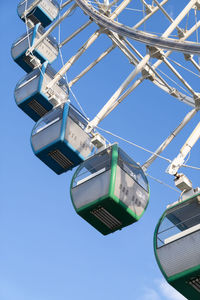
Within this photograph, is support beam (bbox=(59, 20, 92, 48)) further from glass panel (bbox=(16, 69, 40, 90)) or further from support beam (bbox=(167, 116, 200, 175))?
support beam (bbox=(167, 116, 200, 175))

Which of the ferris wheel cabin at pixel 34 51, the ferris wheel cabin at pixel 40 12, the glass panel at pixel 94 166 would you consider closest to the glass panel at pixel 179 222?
the glass panel at pixel 94 166

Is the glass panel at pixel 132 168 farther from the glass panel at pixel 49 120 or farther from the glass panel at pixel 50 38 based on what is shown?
the glass panel at pixel 50 38

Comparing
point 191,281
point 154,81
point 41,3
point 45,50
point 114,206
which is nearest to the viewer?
point 191,281

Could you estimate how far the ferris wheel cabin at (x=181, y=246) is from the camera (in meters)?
10.9

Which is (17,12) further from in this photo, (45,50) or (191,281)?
(191,281)

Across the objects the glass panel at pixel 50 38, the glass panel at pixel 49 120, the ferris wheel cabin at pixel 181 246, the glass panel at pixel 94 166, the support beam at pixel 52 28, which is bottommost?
the ferris wheel cabin at pixel 181 246

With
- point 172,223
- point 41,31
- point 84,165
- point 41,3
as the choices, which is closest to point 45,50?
point 41,31

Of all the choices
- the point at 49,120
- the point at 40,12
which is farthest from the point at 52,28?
the point at 49,120

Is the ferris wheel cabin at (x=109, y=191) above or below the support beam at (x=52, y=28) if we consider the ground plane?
below

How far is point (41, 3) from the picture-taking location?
2503 cm

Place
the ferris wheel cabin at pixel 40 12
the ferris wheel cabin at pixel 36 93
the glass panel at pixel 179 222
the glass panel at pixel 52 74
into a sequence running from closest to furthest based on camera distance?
the glass panel at pixel 179 222, the ferris wheel cabin at pixel 36 93, the glass panel at pixel 52 74, the ferris wheel cabin at pixel 40 12

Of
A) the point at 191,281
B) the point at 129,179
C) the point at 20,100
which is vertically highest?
the point at 20,100

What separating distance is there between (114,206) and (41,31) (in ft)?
39.4

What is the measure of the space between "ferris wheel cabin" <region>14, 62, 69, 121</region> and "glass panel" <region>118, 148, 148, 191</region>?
555 centimetres
